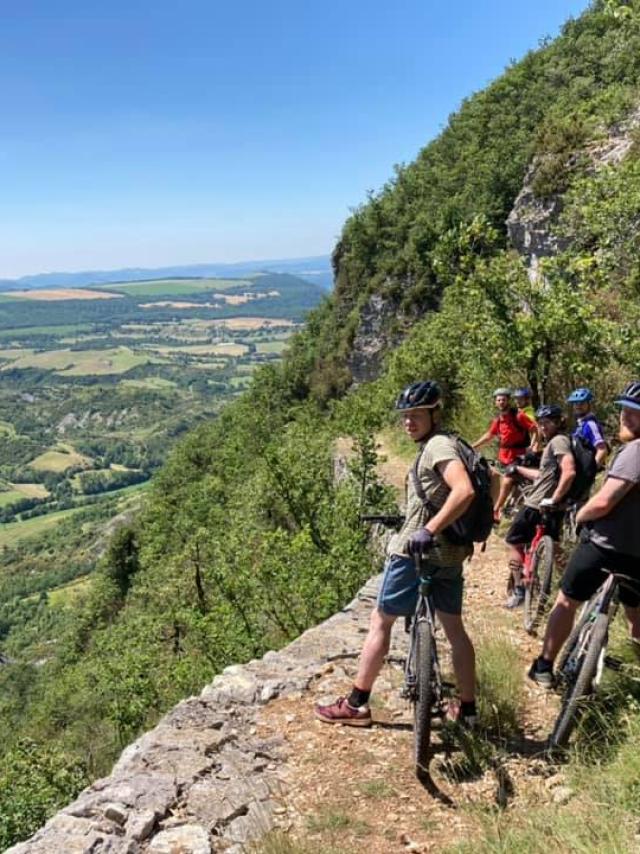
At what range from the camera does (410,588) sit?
457 centimetres

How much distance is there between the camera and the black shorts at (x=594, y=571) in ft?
14.1

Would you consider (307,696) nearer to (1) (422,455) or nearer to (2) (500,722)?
(2) (500,722)

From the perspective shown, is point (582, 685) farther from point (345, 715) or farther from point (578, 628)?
point (345, 715)

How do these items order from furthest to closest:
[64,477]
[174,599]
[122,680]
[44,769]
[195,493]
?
[64,477] → [195,493] → [174,599] → [122,680] → [44,769]

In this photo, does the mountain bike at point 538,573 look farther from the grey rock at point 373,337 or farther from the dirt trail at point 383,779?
the grey rock at point 373,337

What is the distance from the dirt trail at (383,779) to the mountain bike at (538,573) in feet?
2.72

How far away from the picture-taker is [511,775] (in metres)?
4.31

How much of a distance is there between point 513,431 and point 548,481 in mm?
1696

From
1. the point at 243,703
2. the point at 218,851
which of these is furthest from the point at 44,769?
the point at 218,851

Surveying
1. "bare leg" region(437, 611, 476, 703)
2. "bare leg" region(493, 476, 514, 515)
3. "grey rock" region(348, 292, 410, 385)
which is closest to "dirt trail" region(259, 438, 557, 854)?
"bare leg" region(437, 611, 476, 703)

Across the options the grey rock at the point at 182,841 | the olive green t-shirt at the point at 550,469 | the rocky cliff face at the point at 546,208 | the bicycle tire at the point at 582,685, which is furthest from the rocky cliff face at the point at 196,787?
the rocky cliff face at the point at 546,208

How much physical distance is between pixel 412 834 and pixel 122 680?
57.9ft

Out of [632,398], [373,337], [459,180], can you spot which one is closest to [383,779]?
[632,398]

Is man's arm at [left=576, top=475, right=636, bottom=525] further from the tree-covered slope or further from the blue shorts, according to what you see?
the tree-covered slope
